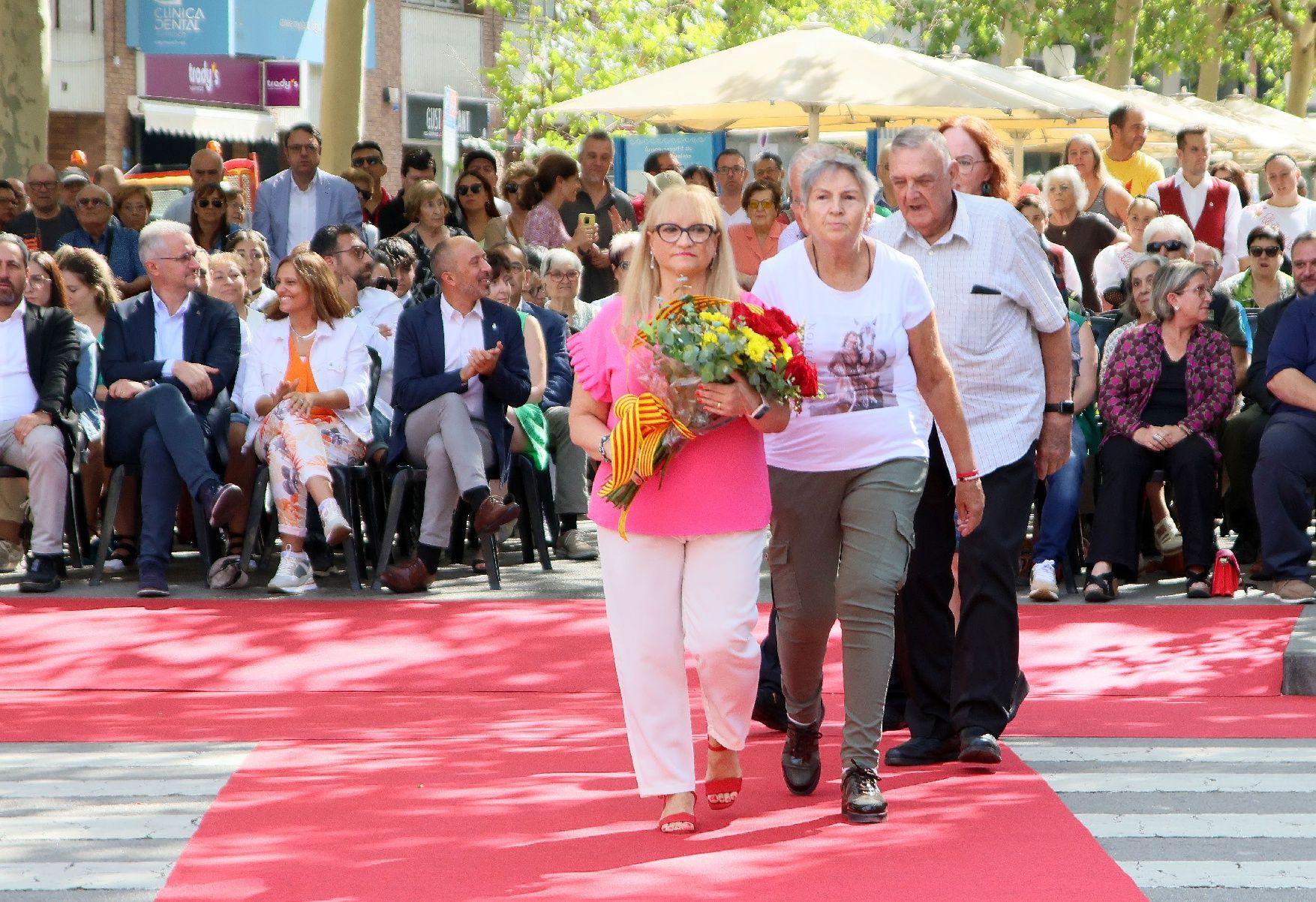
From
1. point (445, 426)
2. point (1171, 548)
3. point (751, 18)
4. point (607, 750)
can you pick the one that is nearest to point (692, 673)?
point (607, 750)

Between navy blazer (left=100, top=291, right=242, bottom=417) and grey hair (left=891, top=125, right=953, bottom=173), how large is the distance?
223 inches

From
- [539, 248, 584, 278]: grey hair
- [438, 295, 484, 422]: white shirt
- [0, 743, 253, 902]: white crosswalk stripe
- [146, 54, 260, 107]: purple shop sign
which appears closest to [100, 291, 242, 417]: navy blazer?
[438, 295, 484, 422]: white shirt

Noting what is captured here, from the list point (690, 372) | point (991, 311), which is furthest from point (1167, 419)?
point (690, 372)

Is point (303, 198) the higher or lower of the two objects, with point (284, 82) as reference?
lower

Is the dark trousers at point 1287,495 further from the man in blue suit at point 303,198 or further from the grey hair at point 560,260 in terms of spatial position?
A: the man in blue suit at point 303,198

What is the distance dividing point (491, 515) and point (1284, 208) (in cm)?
809

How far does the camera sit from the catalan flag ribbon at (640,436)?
5.89 metres

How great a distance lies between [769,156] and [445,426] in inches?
247

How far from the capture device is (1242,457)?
1147 cm

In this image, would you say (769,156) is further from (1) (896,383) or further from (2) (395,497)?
(1) (896,383)

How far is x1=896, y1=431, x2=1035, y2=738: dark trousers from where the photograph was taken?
695 centimetres

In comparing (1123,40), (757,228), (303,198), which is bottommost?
(757,228)

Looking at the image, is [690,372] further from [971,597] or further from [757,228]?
[757,228]

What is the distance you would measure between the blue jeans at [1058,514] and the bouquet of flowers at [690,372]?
204 inches
